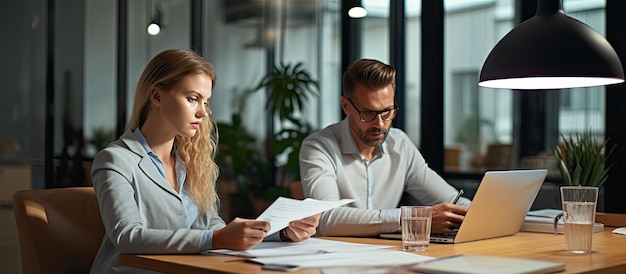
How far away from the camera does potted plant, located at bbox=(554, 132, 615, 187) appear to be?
11.7 feet

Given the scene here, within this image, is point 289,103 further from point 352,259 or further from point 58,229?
point 352,259

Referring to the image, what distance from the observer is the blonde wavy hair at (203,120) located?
2627 millimetres

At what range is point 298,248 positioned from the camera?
7.83ft

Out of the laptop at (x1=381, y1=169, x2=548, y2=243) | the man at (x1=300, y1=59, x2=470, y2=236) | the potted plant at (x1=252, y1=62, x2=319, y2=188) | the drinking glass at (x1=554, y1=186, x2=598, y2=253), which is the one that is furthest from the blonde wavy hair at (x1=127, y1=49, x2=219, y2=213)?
the potted plant at (x1=252, y1=62, x2=319, y2=188)

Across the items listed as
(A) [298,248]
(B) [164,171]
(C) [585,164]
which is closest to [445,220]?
(A) [298,248]

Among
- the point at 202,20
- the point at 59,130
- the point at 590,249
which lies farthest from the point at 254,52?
the point at 590,249

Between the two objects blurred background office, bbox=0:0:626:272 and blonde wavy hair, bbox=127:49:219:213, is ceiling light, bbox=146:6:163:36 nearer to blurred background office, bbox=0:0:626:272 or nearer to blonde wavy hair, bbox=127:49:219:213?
blurred background office, bbox=0:0:626:272

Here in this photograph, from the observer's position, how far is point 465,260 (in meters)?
2.09

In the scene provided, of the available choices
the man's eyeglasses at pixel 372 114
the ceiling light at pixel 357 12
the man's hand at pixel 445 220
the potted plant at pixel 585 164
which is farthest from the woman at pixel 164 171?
the ceiling light at pixel 357 12

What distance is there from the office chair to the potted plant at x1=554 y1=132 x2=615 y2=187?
2008mm

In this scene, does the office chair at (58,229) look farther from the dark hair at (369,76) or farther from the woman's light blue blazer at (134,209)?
the dark hair at (369,76)

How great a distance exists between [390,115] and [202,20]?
2.57m

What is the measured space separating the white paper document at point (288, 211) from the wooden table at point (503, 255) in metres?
0.22

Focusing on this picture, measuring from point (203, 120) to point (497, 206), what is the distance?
40.7 inches
